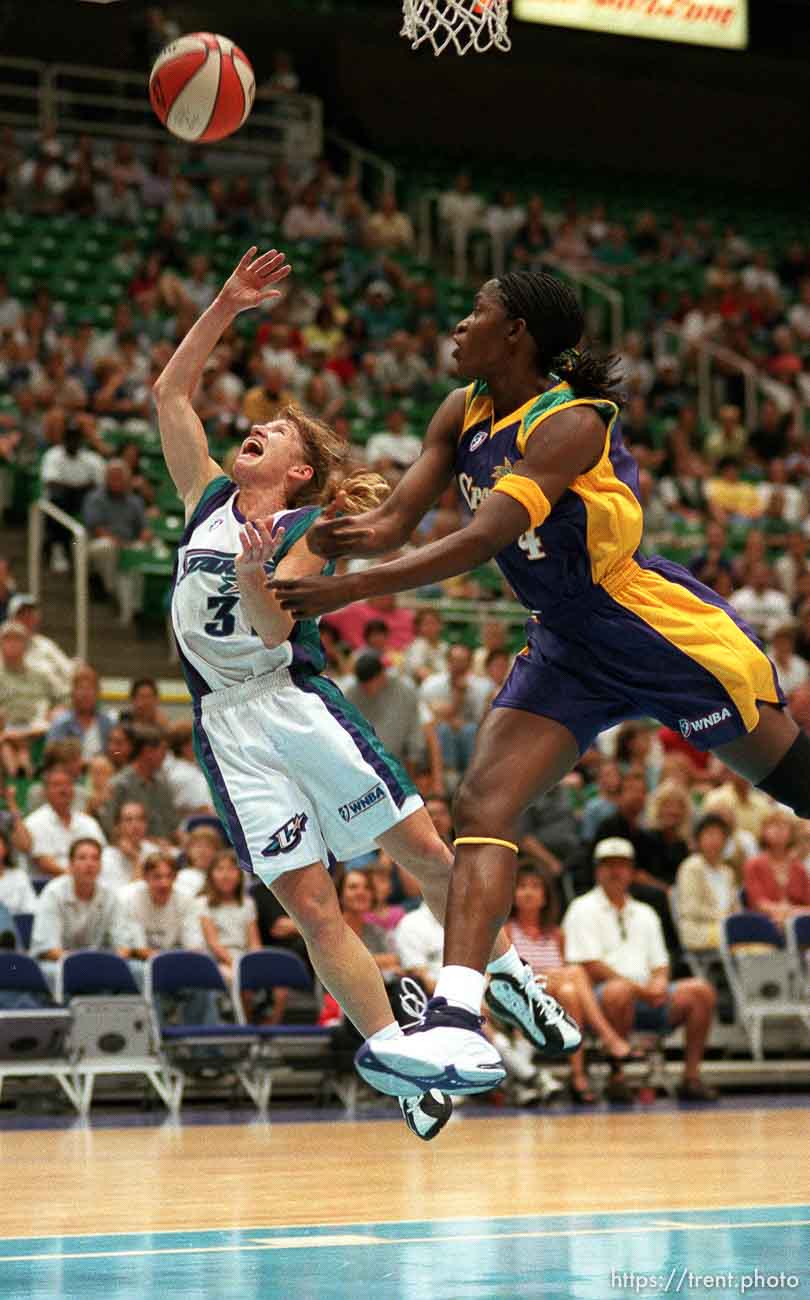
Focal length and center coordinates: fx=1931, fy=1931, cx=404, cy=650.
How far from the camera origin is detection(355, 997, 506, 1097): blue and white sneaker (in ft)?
17.2

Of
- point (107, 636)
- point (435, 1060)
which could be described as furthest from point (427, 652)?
point (435, 1060)

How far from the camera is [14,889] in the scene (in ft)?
40.8

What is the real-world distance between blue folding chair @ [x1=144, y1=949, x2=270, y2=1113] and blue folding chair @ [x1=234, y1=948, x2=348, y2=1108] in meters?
0.13

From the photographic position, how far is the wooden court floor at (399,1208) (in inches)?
229

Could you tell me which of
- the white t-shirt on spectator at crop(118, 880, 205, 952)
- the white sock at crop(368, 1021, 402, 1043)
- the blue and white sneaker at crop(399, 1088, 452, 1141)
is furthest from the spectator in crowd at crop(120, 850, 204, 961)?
the blue and white sneaker at crop(399, 1088, 452, 1141)

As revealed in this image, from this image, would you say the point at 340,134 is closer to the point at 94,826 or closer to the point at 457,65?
the point at 457,65

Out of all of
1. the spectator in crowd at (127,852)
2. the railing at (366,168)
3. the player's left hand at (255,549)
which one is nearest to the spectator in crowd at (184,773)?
the spectator in crowd at (127,852)

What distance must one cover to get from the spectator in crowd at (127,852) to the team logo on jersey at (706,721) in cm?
735

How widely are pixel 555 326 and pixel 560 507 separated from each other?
1.88 feet

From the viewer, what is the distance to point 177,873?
1303 centimetres

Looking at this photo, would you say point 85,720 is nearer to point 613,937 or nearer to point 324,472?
point 613,937

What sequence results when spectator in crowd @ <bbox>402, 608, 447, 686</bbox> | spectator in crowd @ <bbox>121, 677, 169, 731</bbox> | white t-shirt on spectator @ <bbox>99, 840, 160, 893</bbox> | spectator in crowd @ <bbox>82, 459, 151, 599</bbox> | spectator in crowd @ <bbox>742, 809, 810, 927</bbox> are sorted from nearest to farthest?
1. white t-shirt on spectator @ <bbox>99, 840, 160, 893</bbox>
2. spectator in crowd @ <bbox>121, 677, 169, 731</bbox>
3. spectator in crowd @ <bbox>742, 809, 810, 927</bbox>
4. spectator in crowd @ <bbox>402, 608, 447, 686</bbox>
5. spectator in crowd @ <bbox>82, 459, 151, 599</bbox>

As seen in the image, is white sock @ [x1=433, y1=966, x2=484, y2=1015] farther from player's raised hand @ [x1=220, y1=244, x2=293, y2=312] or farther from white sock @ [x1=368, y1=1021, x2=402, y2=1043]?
player's raised hand @ [x1=220, y1=244, x2=293, y2=312]

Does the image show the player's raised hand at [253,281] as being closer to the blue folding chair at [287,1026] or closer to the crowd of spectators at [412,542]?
the crowd of spectators at [412,542]
